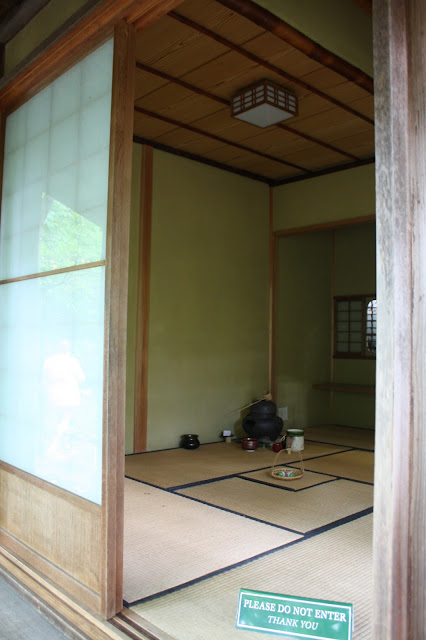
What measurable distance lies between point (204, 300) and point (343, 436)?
2.46 meters

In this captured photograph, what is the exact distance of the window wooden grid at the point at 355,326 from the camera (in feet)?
24.1

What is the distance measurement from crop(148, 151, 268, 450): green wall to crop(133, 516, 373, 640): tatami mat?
2.90m

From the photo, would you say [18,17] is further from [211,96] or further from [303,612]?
[303,612]

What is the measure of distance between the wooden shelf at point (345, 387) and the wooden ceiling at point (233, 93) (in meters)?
2.78

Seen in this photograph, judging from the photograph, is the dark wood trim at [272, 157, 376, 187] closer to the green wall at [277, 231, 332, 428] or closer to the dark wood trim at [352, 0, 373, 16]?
the green wall at [277, 231, 332, 428]

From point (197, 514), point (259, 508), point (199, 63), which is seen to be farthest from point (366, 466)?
point (199, 63)

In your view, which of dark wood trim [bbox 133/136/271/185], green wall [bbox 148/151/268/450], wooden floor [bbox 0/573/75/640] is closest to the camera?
wooden floor [bbox 0/573/75/640]

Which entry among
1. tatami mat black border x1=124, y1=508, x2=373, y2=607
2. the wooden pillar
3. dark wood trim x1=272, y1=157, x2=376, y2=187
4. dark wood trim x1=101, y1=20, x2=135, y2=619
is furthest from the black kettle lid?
the wooden pillar

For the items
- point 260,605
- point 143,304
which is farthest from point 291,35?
point 260,605

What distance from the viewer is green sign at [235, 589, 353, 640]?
1557mm

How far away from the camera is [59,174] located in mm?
2586

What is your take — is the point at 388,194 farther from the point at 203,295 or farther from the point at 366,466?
the point at 203,295

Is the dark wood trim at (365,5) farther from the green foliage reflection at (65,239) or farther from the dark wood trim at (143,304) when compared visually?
the dark wood trim at (143,304)

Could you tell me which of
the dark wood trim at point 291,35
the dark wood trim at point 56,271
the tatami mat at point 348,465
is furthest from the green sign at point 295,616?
the dark wood trim at point 291,35
